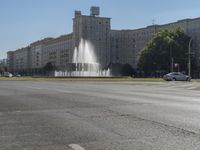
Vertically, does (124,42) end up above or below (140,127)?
above

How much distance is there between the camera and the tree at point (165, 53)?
126 m

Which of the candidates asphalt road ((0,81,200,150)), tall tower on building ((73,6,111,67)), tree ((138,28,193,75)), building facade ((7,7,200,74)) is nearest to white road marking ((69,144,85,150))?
asphalt road ((0,81,200,150))

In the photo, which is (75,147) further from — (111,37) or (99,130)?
(111,37)

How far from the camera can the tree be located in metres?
126

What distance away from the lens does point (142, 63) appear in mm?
130250

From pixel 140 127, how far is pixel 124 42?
18329 cm

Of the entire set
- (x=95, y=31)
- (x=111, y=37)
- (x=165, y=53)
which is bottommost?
(x=165, y=53)

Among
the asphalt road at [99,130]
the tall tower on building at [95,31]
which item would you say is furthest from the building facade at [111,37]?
the asphalt road at [99,130]

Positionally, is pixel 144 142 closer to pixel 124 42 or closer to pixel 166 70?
pixel 166 70

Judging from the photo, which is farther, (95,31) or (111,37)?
(111,37)

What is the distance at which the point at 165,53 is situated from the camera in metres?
126

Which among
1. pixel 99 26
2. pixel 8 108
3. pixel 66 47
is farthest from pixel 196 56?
pixel 8 108

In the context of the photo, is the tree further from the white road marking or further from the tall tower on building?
the white road marking

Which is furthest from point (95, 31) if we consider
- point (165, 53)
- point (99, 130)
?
point (99, 130)
